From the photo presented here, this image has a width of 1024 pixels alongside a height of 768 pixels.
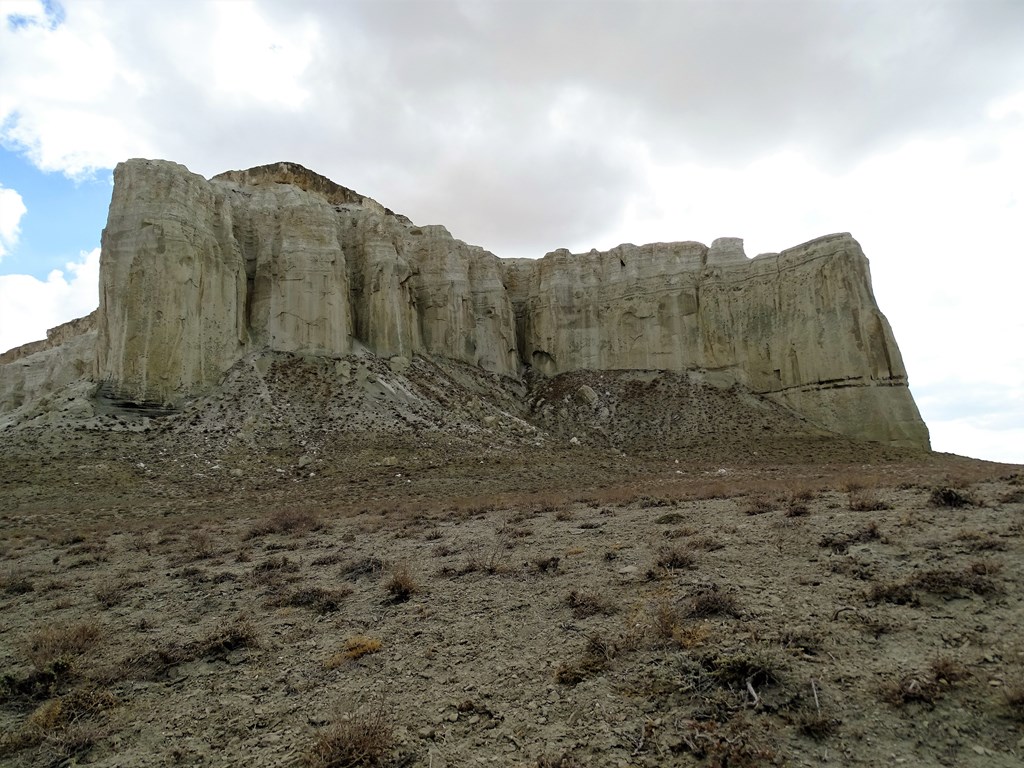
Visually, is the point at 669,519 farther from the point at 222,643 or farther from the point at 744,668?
the point at 222,643

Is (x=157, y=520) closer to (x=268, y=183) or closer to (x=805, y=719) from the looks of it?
(x=805, y=719)

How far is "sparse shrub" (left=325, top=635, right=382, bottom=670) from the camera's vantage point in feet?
21.4

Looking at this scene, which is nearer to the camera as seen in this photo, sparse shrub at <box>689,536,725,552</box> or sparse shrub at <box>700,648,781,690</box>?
sparse shrub at <box>700,648,781,690</box>

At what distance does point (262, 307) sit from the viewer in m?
39.8

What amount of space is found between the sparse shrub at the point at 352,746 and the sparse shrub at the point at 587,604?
2929 mm

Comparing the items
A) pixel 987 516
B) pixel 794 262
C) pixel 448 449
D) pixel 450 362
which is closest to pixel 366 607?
pixel 987 516

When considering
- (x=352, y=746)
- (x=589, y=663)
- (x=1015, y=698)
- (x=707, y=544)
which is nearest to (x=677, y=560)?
(x=707, y=544)

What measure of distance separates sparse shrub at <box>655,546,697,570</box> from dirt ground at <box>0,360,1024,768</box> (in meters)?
0.06

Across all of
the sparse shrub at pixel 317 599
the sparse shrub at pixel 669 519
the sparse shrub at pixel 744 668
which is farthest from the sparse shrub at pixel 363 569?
the sparse shrub at pixel 744 668

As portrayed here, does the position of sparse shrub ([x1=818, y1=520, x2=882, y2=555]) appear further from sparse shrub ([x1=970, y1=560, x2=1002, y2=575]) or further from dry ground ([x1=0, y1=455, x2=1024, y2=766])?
sparse shrub ([x1=970, y1=560, x2=1002, y2=575])

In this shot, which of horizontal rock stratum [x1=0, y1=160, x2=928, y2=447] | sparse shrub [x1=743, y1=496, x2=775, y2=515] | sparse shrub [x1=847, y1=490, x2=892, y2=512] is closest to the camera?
sparse shrub [x1=847, y1=490, x2=892, y2=512]

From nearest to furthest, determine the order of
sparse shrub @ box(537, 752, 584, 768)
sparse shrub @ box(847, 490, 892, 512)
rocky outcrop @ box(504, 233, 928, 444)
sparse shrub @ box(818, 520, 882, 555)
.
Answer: sparse shrub @ box(537, 752, 584, 768)
sparse shrub @ box(818, 520, 882, 555)
sparse shrub @ box(847, 490, 892, 512)
rocky outcrop @ box(504, 233, 928, 444)

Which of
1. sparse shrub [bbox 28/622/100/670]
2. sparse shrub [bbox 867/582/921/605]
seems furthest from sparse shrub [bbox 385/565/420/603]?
sparse shrub [bbox 867/582/921/605]

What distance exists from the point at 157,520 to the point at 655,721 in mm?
19778
